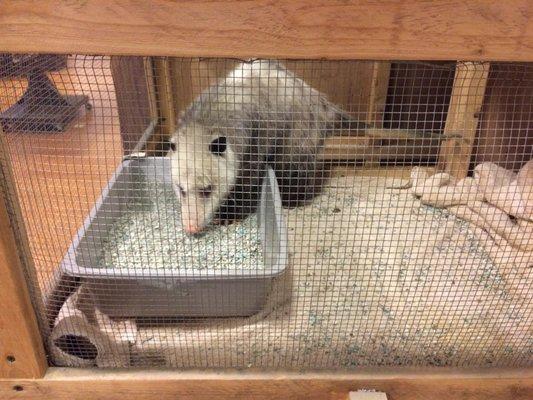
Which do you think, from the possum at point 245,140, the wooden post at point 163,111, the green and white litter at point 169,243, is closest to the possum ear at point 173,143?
the possum at point 245,140

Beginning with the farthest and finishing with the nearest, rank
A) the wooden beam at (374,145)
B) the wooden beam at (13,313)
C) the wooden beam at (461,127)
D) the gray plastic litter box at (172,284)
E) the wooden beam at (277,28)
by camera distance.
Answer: the wooden beam at (374,145) < the wooden beam at (461,127) < the gray plastic litter box at (172,284) < the wooden beam at (13,313) < the wooden beam at (277,28)

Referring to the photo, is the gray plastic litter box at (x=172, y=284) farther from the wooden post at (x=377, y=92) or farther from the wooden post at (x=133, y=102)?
the wooden post at (x=377, y=92)

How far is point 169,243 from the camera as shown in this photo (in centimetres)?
179

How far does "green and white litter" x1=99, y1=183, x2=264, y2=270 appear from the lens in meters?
1.69

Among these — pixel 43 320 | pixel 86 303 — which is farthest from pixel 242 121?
pixel 43 320

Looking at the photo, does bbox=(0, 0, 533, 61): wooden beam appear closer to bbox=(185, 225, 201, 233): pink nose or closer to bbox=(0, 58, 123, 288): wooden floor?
bbox=(0, 58, 123, 288): wooden floor

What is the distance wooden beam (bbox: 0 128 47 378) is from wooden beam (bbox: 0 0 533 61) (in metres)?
0.33

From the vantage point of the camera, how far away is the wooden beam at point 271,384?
1.30 m

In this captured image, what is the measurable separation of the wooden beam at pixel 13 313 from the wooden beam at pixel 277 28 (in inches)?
13.0

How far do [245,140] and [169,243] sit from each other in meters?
0.51

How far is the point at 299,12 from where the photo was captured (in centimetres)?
87

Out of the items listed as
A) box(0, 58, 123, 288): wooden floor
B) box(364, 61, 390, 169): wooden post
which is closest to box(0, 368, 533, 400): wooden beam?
box(0, 58, 123, 288): wooden floor

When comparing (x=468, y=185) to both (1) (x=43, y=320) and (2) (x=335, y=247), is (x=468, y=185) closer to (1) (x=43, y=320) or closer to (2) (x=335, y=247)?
(2) (x=335, y=247)

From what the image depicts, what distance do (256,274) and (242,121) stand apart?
699mm
